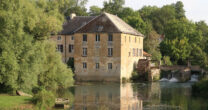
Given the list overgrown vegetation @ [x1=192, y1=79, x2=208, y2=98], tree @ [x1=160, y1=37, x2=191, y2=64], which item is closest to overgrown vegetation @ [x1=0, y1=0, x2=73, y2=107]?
overgrown vegetation @ [x1=192, y1=79, x2=208, y2=98]

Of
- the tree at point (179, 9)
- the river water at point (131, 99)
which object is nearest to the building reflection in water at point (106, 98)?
the river water at point (131, 99)

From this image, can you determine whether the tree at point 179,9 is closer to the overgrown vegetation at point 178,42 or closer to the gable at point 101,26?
the overgrown vegetation at point 178,42

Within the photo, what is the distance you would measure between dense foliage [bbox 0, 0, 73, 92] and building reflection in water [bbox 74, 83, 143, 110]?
5.09m

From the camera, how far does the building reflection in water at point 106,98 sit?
3309 centimetres

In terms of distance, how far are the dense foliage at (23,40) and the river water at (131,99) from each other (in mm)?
4968

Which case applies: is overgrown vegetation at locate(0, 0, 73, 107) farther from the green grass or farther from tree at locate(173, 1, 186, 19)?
tree at locate(173, 1, 186, 19)

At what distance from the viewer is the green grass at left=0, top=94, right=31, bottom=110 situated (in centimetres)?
2816

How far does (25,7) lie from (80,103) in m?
10.1

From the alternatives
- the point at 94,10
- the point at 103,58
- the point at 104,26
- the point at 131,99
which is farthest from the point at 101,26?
the point at 94,10

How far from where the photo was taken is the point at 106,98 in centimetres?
3872

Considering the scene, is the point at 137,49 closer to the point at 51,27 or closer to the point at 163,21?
the point at 51,27

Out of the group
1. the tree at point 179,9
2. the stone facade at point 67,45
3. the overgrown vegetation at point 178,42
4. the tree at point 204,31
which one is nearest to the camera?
the stone facade at point 67,45

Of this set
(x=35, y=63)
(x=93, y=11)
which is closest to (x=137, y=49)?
(x=35, y=63)

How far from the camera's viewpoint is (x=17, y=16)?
3344cm
